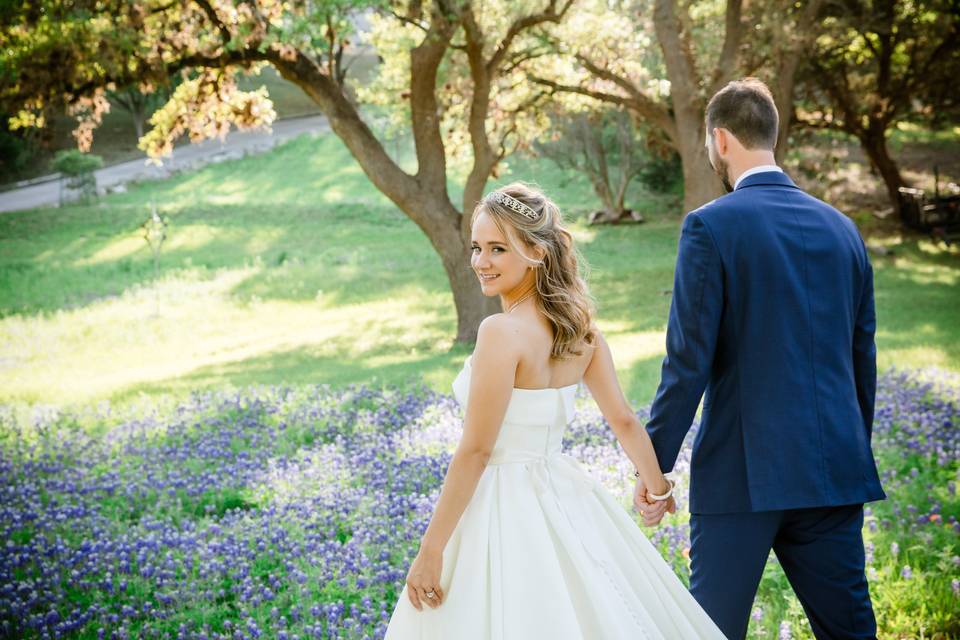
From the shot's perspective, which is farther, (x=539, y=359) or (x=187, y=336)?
(x=187, y=336)

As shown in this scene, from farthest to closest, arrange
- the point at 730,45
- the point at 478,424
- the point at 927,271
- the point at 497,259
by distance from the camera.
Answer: the point at 927,271 → the point at 730,45 → the point at 497,259 → the point at 478,424

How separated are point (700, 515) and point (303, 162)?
42.8 metres

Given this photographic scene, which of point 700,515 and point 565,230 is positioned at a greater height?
point 565,230

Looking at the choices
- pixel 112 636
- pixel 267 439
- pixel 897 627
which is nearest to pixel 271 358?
pixel 267 439

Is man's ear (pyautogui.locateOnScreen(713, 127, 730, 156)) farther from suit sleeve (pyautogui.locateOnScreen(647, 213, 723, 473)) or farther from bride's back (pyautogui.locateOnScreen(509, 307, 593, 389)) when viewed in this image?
bride's back (pyautogui.locateOnScreen(509, 307, 593, 389))

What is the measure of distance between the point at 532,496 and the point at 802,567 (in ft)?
3.52

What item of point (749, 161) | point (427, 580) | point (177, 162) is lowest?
point (427, 580)

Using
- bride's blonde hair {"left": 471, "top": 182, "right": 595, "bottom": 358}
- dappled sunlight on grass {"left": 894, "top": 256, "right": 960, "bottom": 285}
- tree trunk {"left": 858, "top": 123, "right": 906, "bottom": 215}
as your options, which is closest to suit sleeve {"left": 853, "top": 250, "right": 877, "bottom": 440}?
bride's blonde hair {"left": 471, "top": 182, "right": 595, "bottom": 358}

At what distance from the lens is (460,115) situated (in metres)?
19.2

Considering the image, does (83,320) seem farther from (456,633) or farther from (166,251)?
(456,633)

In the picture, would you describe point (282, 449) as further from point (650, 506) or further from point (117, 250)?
point (117, 250)

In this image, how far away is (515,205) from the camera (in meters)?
3.55

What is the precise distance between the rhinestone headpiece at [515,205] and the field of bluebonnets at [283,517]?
8.51 feet

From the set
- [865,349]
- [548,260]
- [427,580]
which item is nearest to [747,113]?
[548,260]
